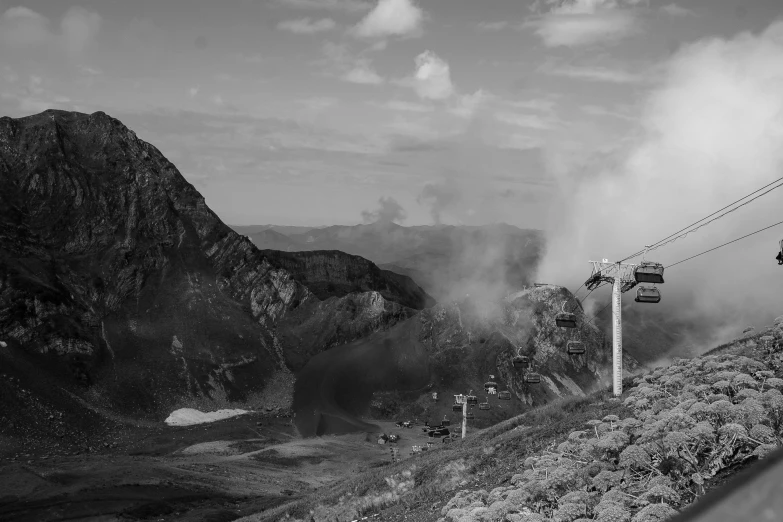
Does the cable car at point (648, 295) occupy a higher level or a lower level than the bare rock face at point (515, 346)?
higher

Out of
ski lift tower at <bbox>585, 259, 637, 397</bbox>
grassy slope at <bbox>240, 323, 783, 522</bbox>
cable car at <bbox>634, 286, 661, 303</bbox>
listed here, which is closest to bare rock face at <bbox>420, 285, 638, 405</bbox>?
ski lift tower at <bbox>585, 259, 637, 397</bbox>

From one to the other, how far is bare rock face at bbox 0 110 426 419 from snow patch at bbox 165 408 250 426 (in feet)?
6.79

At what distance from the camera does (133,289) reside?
397 feet

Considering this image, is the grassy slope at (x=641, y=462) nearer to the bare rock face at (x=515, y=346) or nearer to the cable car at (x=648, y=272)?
the cable car at (x=648, y=272)

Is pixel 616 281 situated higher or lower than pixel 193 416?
higher

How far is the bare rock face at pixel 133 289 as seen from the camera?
338 ft

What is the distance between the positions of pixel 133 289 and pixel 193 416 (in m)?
31.6

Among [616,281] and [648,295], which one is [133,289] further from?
[648,295]

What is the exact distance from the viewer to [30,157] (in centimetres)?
12325

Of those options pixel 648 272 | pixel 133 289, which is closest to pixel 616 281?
pixel 648 272

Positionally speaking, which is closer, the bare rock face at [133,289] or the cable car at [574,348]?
the cable car at [574,348]

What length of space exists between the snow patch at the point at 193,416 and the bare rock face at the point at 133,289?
2.07m

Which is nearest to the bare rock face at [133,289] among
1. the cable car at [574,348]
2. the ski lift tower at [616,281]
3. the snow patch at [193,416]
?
the snow patch at [193,416]

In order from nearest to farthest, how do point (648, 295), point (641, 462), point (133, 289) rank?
point (641, 462) < point (648, 295) < point (133, 289)
